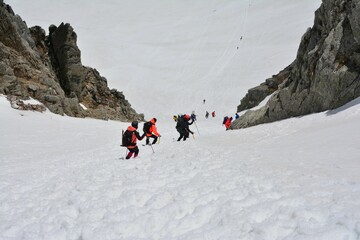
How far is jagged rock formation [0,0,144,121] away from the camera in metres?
32.4

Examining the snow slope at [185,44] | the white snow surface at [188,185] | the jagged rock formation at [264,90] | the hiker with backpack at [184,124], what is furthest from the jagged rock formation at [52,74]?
the jagged rock formation at [264,90]

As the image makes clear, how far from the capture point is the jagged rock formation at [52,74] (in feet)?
106

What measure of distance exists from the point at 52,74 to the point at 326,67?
3542 centimetres

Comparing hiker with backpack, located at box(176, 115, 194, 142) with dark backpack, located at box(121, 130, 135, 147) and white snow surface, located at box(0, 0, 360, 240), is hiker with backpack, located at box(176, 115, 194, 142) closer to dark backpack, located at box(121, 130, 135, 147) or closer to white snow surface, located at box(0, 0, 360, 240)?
white snow surface, located at box(0, 0, 360, 240)

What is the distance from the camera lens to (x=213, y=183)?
24.3ft

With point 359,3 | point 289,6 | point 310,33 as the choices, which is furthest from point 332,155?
point 289,6

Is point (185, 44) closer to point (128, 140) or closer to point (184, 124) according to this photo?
point (184, 124)

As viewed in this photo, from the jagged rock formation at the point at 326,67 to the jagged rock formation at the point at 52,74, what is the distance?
2356cm

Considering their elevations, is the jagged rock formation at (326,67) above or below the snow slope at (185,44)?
below

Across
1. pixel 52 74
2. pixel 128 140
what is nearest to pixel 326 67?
pixel 128 140

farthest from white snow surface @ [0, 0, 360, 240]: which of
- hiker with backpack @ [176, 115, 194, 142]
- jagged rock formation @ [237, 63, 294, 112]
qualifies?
jagged rock formation @ [237, 63, 294, 112]

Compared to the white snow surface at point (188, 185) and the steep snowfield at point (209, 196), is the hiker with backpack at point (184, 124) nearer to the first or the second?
the white snow surface at point (188, 185)

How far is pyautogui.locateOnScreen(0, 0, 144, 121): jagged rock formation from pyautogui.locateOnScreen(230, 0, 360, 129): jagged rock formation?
23.6 meters

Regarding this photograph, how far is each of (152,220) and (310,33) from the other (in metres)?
17.5
